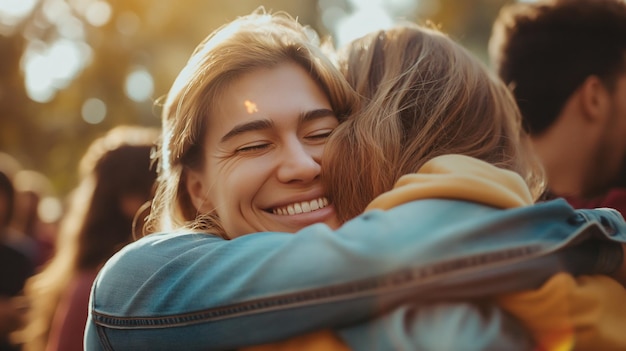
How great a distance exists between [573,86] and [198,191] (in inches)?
68.6

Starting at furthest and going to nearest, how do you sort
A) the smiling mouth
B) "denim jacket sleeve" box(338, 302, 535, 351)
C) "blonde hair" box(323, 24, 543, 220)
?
1. the smiling mouth
2. "blonde hair" box(323, 24, 543, 220)
3. "denim jacket sleeve" box(338, 302, 535, 351)

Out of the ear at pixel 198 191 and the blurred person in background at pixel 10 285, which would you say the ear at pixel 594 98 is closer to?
the ear at pixel 198 191

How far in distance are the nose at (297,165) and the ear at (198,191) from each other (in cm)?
34

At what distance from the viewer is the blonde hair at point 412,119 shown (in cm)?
221

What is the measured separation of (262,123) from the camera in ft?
7.45

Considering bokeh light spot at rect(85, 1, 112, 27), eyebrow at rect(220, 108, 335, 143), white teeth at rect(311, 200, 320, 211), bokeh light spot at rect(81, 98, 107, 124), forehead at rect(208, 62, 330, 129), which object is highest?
forehead at rect(208, 62, 330, 129)

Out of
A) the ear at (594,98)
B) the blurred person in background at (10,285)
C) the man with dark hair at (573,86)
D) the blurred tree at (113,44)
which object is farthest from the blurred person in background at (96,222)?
the blurred tree at (113,44)

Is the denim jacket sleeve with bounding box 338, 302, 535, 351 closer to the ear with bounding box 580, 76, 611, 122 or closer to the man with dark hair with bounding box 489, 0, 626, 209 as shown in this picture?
the man with dark hair with bounding box 489, 0, 626, 209

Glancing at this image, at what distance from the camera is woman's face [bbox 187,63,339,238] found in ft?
7.49

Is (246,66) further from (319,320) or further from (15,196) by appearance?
(15,196)

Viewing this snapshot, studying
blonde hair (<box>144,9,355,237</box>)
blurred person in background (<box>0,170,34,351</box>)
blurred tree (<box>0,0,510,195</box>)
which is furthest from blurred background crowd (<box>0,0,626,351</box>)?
blonde hair (<box>144,9,355,237</box>)

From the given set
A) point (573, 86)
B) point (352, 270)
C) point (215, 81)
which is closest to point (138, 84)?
point (573, 86)

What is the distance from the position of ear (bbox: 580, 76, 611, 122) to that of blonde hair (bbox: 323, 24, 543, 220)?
29.3 inches

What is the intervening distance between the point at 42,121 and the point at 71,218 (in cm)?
1509
